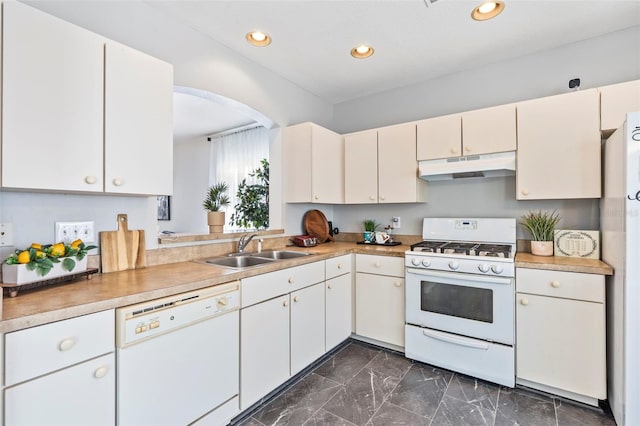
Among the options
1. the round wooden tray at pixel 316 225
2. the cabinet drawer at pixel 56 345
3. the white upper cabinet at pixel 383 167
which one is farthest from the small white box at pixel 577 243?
the cabinet drawer at pixel 56 345

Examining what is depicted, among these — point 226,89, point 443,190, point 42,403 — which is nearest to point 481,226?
point 443,190

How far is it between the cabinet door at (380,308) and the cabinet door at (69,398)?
1908 mm

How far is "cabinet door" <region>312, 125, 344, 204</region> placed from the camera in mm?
2785

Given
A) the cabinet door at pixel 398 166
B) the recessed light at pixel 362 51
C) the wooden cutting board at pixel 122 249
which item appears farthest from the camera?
the cabinet door at pixel 398 166

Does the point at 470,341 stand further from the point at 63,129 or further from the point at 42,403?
the point at 63,129

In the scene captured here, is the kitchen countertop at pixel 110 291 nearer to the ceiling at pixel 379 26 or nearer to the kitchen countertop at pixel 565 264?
the ceiling at pixel 379 26

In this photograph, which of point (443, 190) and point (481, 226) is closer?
point (481, 226)

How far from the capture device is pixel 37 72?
1217mm

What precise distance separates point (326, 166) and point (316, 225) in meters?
0.65

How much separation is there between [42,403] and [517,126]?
3022mm

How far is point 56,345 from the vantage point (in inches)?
40.3

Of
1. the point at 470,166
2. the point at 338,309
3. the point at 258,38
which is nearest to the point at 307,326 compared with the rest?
the point at 338,309

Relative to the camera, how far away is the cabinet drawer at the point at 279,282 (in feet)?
5.67

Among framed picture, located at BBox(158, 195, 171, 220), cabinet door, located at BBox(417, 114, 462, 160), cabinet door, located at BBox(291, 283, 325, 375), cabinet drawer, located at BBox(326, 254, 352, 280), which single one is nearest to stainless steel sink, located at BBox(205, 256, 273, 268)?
cabinet door, located at BBox(291, 283, 325, 375)
